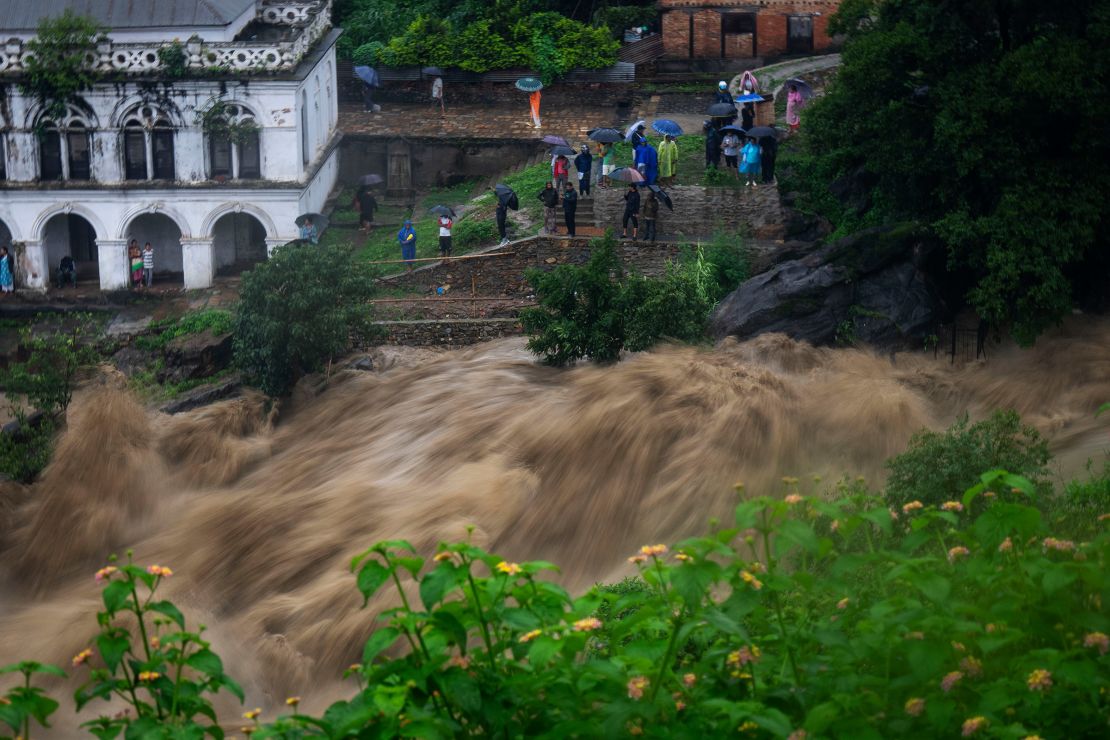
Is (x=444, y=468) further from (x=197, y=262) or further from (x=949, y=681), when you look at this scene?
(x=197, y=262)

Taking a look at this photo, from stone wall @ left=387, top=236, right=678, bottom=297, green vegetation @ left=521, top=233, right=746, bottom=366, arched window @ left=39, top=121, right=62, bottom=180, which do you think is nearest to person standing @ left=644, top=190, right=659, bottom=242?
stone wall @ left=387, top=236, right=678, bottom=297

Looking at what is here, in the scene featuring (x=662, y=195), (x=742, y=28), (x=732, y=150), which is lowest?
(x=662, y=195)

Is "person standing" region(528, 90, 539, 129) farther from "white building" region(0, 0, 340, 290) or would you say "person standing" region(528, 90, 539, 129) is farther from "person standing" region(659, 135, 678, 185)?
"person standing" region(659, 135, 678, 185)

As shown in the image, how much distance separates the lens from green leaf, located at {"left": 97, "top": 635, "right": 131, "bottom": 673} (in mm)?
7965

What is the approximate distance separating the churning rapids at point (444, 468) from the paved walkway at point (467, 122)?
15.4 metres

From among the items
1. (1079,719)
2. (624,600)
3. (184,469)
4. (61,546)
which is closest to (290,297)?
(184,469)

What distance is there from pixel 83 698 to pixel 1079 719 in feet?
15.9

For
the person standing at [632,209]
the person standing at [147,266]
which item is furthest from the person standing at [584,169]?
the person standing at [147,266]

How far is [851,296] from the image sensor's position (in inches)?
989

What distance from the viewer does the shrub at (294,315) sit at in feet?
84.7

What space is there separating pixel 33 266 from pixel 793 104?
54.7 feet

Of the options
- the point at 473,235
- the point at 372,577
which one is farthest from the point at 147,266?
the point at 372,577

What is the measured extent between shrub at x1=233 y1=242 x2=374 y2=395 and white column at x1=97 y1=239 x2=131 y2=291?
918 cm

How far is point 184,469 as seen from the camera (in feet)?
76.6
